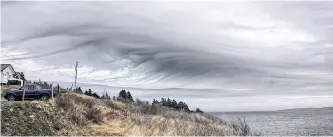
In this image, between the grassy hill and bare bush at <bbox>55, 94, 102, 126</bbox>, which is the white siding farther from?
bare bush at <bbox>55, 94, 102, 126</bbox>

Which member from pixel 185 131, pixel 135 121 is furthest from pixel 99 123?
pixel 185 131

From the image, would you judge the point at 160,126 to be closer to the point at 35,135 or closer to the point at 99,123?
the point at 99,123

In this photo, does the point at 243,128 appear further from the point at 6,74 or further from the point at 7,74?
the point at 7,74

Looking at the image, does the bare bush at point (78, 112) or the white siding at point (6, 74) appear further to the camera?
the white siding at point (6, 74)

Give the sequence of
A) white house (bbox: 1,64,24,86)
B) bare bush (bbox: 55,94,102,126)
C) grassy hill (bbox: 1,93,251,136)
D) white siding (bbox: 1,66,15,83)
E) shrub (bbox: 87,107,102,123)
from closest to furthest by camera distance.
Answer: grassy hill (bbox: 1,93,251,136), bare bush (bbox: 55,94,102,126), shrub (bbox: 87,107,102,123), white siding (bbox: 1,66,15,83), white house (bbox: 1,64,24,86)

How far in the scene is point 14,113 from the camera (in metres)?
24.0

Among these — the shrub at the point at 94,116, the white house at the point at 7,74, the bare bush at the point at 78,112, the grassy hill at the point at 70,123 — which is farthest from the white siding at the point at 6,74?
the shrub at the point at 94,116

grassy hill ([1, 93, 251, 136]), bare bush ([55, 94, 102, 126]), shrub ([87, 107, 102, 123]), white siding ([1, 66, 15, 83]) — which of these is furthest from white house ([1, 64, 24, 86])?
shrub ([87, 107, 102, 123])

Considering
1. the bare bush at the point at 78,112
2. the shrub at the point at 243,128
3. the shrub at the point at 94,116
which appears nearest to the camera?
the bare bush at the point at 78,112

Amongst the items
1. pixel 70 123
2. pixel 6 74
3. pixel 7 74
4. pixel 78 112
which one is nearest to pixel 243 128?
pixel 78 112

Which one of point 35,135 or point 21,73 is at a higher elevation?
point 21,73

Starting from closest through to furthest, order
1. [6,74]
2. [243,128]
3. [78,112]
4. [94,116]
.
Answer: [78,112], [94,116], [243,128], [6,74]

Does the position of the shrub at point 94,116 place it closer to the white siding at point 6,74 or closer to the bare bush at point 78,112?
the bare bush at point 78,112

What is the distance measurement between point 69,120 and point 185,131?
24.2 feet
